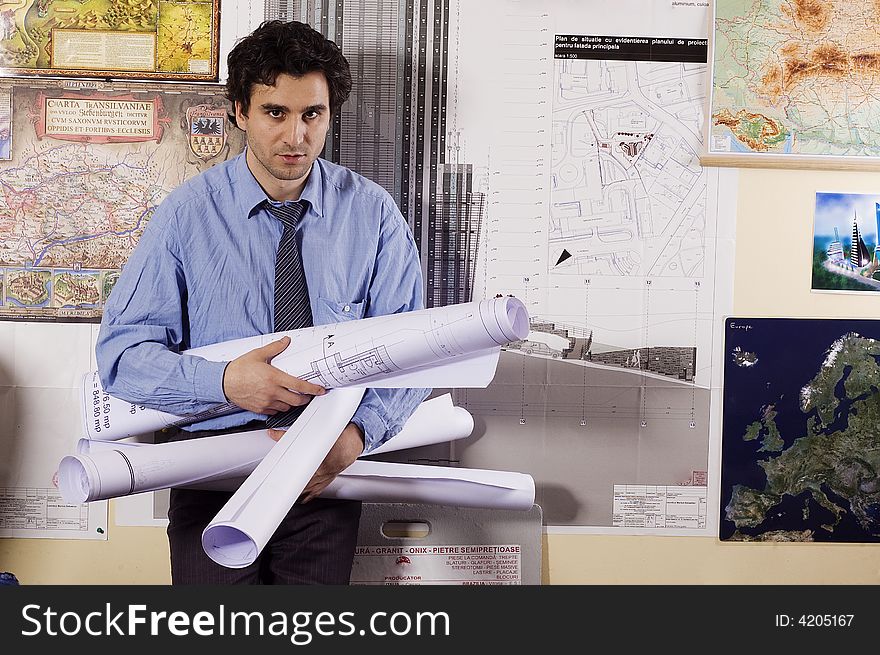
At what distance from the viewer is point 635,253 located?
2.30 metres

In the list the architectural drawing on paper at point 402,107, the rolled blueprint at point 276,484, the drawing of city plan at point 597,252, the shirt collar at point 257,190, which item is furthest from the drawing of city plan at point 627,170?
the rolled blueprint at point 276,484

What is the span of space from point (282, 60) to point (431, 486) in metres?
1.10

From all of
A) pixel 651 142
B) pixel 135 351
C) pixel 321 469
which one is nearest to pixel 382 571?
pixel 321 469

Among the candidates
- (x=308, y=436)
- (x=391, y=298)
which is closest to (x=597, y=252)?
(x=391, y=298)

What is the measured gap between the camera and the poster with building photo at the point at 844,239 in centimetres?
232

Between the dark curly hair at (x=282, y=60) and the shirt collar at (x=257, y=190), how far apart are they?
144 mm

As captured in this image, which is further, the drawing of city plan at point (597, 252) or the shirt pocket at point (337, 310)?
the drawing of city plan at point (597, 252)

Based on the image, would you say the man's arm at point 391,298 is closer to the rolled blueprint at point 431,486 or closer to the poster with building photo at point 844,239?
the rolled blueprint at point 431,486

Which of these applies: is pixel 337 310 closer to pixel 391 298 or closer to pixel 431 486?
pixel 391 298

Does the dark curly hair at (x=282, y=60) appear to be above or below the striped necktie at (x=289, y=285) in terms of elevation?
above

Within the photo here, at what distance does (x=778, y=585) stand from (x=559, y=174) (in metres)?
1.27

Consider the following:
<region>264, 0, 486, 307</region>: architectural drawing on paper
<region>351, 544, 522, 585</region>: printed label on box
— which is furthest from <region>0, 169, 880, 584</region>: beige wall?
<region>264, 0, 486, 307</region>: architectural drawing on paper

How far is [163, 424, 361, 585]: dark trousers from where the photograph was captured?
204 cm

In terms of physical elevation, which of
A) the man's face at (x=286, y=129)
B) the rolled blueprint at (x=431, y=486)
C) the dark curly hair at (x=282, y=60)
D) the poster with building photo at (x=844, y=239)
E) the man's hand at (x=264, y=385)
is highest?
the dark curly hair at (x=282, y=60)
